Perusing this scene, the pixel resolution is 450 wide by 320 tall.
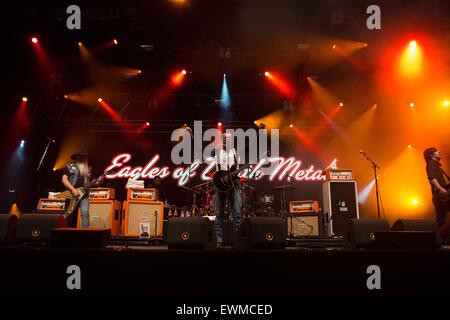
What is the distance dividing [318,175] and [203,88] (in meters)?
4.76

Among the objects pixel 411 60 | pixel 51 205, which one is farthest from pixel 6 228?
pixel 411 60

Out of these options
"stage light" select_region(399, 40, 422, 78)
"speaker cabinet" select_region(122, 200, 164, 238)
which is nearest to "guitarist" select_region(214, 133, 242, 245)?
"speaker cabinet" select_region(122, 200, 164, 238)

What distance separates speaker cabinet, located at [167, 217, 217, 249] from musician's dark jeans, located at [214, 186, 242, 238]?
7.11ft

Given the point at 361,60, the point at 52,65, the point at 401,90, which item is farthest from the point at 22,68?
the point at 401,90

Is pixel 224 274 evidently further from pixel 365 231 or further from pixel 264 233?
pixel 365 231

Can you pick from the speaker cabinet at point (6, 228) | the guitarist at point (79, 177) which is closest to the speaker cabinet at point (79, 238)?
the speaker cabinet at point (6, 228)

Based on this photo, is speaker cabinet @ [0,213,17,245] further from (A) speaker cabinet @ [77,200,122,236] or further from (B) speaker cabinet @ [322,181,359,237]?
(B) speaker cabinet @ [322,181,359,237]

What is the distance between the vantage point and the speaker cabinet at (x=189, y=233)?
135 inches

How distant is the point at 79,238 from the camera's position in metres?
Answer: 3.15

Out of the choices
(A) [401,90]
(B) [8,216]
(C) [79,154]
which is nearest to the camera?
(B) [8,216]

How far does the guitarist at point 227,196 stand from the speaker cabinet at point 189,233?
86.0 inches

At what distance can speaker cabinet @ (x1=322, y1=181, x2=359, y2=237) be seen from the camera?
919 cm

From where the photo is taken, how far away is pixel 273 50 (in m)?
9.47
